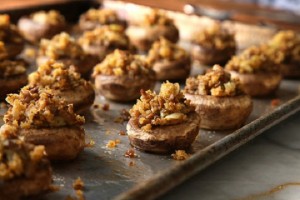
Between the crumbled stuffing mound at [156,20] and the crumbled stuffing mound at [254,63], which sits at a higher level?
the crumbled stuffing mound at [156,20]

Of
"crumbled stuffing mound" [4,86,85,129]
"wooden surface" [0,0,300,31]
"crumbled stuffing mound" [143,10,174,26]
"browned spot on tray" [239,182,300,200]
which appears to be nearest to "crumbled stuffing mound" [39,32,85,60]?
"crumbled stuffing mound" [143,10,174,26]

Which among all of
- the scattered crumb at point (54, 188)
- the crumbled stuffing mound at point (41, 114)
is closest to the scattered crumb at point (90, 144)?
the crumbled stuffing mound at point (41, 114)

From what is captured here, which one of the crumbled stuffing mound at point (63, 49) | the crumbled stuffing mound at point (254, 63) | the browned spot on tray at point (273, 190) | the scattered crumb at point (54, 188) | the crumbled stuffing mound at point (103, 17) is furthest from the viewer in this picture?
the crumbled stuffing mound at point (103, 17)

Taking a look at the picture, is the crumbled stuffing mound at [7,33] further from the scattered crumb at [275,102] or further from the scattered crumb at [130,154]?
the scattered crumb at [275,102]

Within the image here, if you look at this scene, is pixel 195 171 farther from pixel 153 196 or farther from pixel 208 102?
pixel 208 102

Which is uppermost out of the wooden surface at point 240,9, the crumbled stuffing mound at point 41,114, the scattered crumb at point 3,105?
the wooden surface at point 240,9

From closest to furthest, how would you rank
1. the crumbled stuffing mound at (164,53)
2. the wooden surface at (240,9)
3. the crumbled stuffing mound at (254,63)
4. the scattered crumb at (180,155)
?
the scattered crumb at (180,155) → the crumbled stuffing mound at (254,63) → the crumbled stuffing mound at (164,53) → the wooden surface at (240,9)

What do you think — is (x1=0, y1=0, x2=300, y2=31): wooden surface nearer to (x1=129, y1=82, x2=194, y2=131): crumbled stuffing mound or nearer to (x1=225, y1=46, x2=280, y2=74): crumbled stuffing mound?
(x1=225, y1=46, x2=280, y2=74): crumbled stuffing mound
